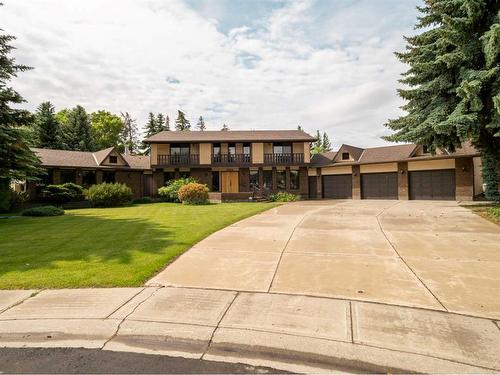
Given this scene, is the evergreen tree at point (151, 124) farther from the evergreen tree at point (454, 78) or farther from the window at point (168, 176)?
the evergreen tree at point (454, 78)

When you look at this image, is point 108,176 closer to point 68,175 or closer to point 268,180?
point 68,175

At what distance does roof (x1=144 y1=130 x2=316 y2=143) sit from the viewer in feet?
96.3

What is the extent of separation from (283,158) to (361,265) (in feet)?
78.4

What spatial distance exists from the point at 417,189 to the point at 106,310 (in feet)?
86.7

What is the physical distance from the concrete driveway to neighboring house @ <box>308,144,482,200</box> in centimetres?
1362

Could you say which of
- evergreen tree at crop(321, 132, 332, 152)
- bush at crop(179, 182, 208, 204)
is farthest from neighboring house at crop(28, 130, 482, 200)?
evergreen tree at crop(321, 132, 332, 152)

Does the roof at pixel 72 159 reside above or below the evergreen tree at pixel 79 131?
below

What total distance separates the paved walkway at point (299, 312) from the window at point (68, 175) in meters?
24.5

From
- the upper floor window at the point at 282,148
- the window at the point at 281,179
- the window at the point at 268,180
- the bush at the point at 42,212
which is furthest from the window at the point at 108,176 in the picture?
the window at the point at 281,179

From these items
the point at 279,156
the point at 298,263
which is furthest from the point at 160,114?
the point at 298,263

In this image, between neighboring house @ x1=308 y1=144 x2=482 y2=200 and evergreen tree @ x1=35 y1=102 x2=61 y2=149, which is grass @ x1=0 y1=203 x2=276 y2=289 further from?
evergreen tree @ x1=35 y1=102 x2=61 y2=149

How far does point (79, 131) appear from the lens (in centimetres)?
4409

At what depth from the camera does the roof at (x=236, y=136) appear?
29344mm

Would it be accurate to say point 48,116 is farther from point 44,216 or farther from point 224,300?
point 224,300
